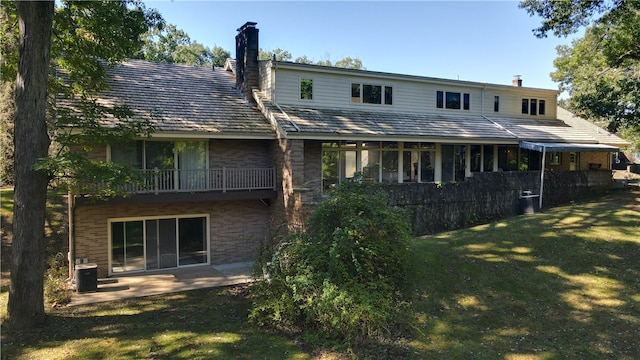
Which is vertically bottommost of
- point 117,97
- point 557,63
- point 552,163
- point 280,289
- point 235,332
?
point 235,332

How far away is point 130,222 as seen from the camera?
49.0 ft

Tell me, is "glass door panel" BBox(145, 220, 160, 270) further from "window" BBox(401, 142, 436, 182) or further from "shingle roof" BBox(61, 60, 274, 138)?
"window" BBox(401, 142, 436, 182)

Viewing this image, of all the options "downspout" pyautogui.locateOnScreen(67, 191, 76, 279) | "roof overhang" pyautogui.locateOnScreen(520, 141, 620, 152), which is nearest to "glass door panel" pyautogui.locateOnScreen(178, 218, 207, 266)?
"downspout" pyautogui.locateOnScreen(67, 191, 76, 279)

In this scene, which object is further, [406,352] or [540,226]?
[540,226]

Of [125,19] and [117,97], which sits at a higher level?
[125,19]

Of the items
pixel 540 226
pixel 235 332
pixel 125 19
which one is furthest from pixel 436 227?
pixel 125 19

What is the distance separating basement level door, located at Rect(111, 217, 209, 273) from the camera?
14.8m

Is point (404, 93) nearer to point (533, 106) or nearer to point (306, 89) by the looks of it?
point (306, 89)

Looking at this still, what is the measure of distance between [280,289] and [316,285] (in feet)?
3.75

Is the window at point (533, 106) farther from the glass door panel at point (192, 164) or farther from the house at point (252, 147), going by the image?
the glass door panel at point (192, 164)

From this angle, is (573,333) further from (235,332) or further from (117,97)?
(117,97)

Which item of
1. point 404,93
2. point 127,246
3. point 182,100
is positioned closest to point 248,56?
point 182,100

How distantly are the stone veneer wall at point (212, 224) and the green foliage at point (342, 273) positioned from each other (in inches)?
175

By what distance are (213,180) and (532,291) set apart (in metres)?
11.1
